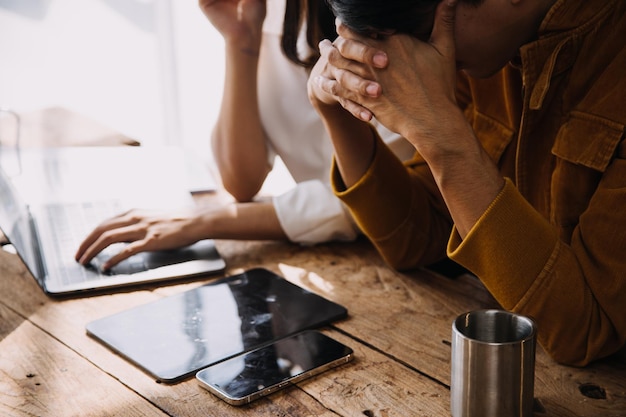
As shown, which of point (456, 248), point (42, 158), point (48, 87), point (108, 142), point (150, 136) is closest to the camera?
point (456, 248)

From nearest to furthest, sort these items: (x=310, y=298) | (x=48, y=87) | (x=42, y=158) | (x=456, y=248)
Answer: (x=456, y=248)
(x=310, y=298)
(x=42, y=158)
(x=48, y=87)

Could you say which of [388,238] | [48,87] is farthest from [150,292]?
[48,87]

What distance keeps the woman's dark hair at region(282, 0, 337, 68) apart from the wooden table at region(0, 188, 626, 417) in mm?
464

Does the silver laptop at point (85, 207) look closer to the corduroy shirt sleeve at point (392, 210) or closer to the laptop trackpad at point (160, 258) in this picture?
the laptop trackpad at point (160, 258)

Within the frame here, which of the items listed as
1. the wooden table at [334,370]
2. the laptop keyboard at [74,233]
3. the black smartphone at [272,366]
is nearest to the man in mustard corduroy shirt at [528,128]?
the wooden table at [334,370]

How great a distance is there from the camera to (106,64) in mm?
3152

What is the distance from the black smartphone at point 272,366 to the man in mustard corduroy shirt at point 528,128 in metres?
0.21

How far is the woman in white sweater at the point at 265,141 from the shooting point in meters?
1.44

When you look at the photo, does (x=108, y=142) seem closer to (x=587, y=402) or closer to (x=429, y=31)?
(x=429, y=31)

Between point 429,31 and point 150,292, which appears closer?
point 429,31

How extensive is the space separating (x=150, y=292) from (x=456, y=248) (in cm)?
52

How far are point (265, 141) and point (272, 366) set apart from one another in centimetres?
87

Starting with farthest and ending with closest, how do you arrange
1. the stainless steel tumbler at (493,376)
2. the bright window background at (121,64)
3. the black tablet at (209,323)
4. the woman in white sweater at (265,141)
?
1. the bright window background at (121,64)
2. the woman in white sweater at (265,141)
3. the black tablet at (209,323)
4. the stainless steel tumbler at (493,376)

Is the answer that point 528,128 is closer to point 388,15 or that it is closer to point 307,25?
point 388,15
